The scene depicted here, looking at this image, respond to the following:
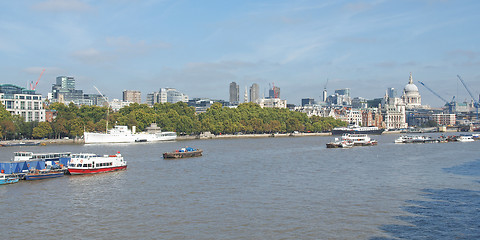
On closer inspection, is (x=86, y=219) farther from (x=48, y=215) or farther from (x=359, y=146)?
(x=359, y=146)

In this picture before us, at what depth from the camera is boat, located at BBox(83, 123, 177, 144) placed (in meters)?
97.2

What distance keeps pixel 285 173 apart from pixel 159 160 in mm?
19626

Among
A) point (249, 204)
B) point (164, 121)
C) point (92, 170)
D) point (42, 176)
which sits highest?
point (164, 121)

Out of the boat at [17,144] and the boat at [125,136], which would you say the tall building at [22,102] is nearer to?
the boat at [125,136]

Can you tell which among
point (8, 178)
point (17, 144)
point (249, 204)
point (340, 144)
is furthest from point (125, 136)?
point (249, 204)

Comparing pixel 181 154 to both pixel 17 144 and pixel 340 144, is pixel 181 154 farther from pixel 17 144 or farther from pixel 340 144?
pixel 17 144

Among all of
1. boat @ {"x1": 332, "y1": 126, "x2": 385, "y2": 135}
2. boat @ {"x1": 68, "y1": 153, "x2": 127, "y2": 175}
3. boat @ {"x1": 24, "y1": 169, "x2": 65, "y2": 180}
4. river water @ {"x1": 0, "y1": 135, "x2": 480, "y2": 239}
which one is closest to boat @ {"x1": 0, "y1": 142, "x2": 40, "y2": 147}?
boat @ {"x1": 68, "y1": 153, "x2": 127, "y2": 175}

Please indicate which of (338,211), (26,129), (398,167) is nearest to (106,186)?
(338,211)

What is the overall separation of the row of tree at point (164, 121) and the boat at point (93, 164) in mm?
56797

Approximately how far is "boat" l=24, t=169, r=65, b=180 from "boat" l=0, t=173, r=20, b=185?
89 cm

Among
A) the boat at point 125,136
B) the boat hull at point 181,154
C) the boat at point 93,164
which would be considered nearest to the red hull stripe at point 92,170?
the boat at point 93,164

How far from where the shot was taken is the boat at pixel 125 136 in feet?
319

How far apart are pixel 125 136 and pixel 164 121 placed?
22622 millimetres

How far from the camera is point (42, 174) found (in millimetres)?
40688
